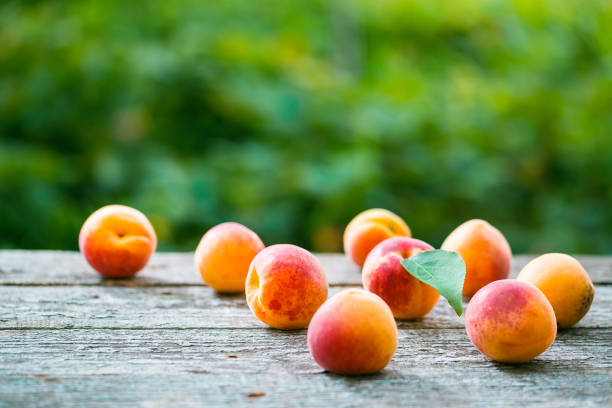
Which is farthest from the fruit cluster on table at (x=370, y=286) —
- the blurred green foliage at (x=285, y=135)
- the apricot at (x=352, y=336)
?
the blurred green foliage at (x=285, y=135)

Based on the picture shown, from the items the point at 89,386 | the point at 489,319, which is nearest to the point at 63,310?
the point at 89,386

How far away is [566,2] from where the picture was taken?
11.0 ft

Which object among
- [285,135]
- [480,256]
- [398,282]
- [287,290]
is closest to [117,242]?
[287,290]

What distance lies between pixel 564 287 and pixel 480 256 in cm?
20

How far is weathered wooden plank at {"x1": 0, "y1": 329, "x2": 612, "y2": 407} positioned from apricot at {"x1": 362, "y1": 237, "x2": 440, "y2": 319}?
0.25ft

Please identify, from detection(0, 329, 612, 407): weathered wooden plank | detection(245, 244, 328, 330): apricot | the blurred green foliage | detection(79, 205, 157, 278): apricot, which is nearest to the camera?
detection(0, 329, 612, 407): weathered wooden plank

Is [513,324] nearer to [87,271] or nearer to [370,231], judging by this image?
[370,231]

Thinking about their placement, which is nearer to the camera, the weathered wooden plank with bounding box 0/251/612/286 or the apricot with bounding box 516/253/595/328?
the apricot with bounding box 516/253/595/328

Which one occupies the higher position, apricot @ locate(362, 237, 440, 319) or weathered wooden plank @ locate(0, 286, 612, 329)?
apricot @ locate(362, 237, 440, 319)

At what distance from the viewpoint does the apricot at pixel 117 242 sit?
133cm

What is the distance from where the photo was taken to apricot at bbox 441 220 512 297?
1.20 metres

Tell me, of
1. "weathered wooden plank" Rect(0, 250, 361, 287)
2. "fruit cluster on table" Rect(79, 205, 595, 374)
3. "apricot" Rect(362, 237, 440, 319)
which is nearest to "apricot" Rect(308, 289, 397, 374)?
"fruit cluster on table" Rect(79, 205, 595, 374)

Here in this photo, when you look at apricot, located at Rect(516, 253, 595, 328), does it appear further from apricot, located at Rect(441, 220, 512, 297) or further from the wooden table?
apricot, located at Rect(441, 220, 512, 297)

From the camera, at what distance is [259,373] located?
Answer: 809 millimetres
